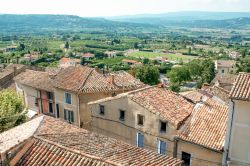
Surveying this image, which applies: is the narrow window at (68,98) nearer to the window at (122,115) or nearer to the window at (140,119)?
the window at (122,115)

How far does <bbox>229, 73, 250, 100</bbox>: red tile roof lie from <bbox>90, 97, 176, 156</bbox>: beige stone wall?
5.99 m

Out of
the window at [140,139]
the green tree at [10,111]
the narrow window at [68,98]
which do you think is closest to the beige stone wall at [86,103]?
the narrow window at [68,98]

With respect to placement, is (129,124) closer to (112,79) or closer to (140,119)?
(140,119)

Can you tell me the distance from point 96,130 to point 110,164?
54.7ft

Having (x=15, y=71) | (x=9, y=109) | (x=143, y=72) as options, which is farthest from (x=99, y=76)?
(x=143, y=72)

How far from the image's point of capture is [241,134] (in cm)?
2041

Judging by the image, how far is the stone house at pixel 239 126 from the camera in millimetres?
19844

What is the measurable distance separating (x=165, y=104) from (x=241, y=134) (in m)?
7.68

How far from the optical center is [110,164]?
1338 centimetres

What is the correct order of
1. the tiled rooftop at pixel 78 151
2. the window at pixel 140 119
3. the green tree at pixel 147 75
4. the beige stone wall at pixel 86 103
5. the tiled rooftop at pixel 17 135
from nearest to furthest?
the tiled rooftop at pixel 78 151 → the tiled rooftop at pixel 17 135 → the window at pixel 140 119 → the beige stone wall at pixel 86 103 → the green tree at pixel 147 75

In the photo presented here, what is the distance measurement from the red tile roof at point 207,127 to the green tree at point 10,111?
40.8 ft

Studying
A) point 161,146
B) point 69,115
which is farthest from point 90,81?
point 161,146

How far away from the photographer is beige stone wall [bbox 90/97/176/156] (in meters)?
25.1

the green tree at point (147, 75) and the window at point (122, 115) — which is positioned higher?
the window at point (122, 115)
